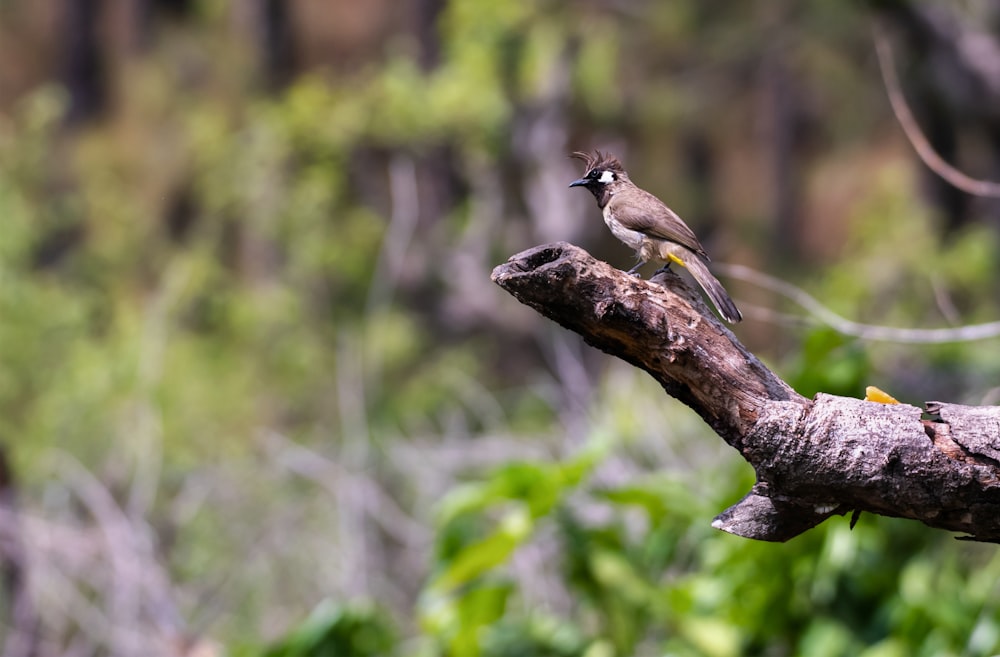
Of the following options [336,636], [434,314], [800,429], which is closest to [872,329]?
[800,429]

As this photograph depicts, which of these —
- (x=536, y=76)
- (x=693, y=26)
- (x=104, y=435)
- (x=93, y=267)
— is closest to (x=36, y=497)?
(x=104, y=435)

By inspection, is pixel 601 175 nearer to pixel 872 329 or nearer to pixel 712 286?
pixel 712 286

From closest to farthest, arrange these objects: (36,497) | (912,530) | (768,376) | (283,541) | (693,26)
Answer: (768,376) < (912,530) < (283,541) < (36,497) < (693,26)

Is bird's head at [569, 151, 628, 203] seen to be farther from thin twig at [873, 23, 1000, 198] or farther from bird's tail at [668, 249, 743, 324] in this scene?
thin twig at [873, 23, 1000, 198]

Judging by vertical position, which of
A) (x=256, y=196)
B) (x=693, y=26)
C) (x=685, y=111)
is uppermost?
(x=693, y=26)

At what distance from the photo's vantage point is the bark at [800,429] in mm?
914

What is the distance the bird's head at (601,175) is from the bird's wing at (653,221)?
1.7 inches

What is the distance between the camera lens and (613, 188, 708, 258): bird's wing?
124cm

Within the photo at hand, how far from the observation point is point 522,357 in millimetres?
7547

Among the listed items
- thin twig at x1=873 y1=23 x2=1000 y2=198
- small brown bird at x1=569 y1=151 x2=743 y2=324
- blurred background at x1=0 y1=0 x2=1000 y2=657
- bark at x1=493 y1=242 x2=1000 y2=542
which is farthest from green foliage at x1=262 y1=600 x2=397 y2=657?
bark at x1=493 y1=242 x2=1000 y2=542

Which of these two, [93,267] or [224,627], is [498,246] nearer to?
[93,267]

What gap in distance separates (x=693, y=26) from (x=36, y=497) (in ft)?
17.0

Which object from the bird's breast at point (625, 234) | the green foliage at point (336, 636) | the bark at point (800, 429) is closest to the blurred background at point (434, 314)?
the green foliage at point (336, 636)

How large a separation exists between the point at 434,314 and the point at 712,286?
635cm
